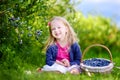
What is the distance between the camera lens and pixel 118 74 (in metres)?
6.39

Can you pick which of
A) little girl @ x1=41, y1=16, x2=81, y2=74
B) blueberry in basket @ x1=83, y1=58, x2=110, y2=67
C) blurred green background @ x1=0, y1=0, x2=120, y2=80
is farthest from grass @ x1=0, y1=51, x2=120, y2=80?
little girl @ x1=41, y1=16, x2=81, y2=74

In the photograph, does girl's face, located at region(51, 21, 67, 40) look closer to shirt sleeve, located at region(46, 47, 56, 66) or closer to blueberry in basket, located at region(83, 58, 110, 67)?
shirt sleeve, located at region(46, 47, 56, 66)

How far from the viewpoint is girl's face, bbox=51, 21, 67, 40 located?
6594 mm

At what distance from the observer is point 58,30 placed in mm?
6594

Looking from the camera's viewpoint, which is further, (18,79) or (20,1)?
(20,1)

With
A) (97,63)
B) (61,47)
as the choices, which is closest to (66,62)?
(61,47)

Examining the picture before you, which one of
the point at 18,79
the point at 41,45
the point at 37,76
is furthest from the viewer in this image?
the point at 41,45

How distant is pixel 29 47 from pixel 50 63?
0.39 meters

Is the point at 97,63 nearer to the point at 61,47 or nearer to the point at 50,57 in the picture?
the point at 61,47

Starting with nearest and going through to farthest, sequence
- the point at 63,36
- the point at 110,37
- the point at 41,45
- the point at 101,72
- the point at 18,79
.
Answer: the point at 18,79
the point at 101,72
the point at 63,36
the point at 41,45
the point at 110,37

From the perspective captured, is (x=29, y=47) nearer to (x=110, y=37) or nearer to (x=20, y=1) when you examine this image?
(x=20, y=1)

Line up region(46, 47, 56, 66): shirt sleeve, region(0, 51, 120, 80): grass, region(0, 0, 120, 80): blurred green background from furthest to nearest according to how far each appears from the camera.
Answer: region(46, 47, 56, 66): shirt sleeve → region(0, 0, 120, 80): blurred green background → region(0, 51, 120, 80): grass

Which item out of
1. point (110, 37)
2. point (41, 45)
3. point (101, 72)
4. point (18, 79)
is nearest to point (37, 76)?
point (18, 79)

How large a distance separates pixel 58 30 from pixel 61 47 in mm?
242
